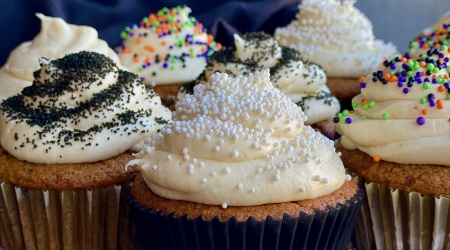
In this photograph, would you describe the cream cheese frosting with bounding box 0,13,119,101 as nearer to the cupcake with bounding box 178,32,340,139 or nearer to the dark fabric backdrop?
the cupcake with bounding box 178,32,340,139

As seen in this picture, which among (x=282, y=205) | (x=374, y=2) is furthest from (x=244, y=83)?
(x=374, y=2)

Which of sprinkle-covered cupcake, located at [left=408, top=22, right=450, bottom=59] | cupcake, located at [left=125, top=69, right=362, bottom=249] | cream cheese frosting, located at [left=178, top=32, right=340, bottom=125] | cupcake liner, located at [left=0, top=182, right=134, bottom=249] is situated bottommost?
cupcake liner, located at [left=0, top=182, right=134, bottom=249]

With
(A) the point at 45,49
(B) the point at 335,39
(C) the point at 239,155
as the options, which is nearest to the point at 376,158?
(C) the point at 239,155

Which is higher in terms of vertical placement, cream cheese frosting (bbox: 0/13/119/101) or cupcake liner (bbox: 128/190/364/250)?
cream cheese frosting (bbox: 0/13/119/101)

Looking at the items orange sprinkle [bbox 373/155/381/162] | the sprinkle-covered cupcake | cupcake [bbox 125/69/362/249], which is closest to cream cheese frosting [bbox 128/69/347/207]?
cupcake [bbox 125/69/362/249]

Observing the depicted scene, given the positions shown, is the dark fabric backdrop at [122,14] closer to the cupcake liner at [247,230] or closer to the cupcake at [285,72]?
the cupcake at [285,72]

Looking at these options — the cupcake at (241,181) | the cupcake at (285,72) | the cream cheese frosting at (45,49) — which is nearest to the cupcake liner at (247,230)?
the cupcake at (241,181)
